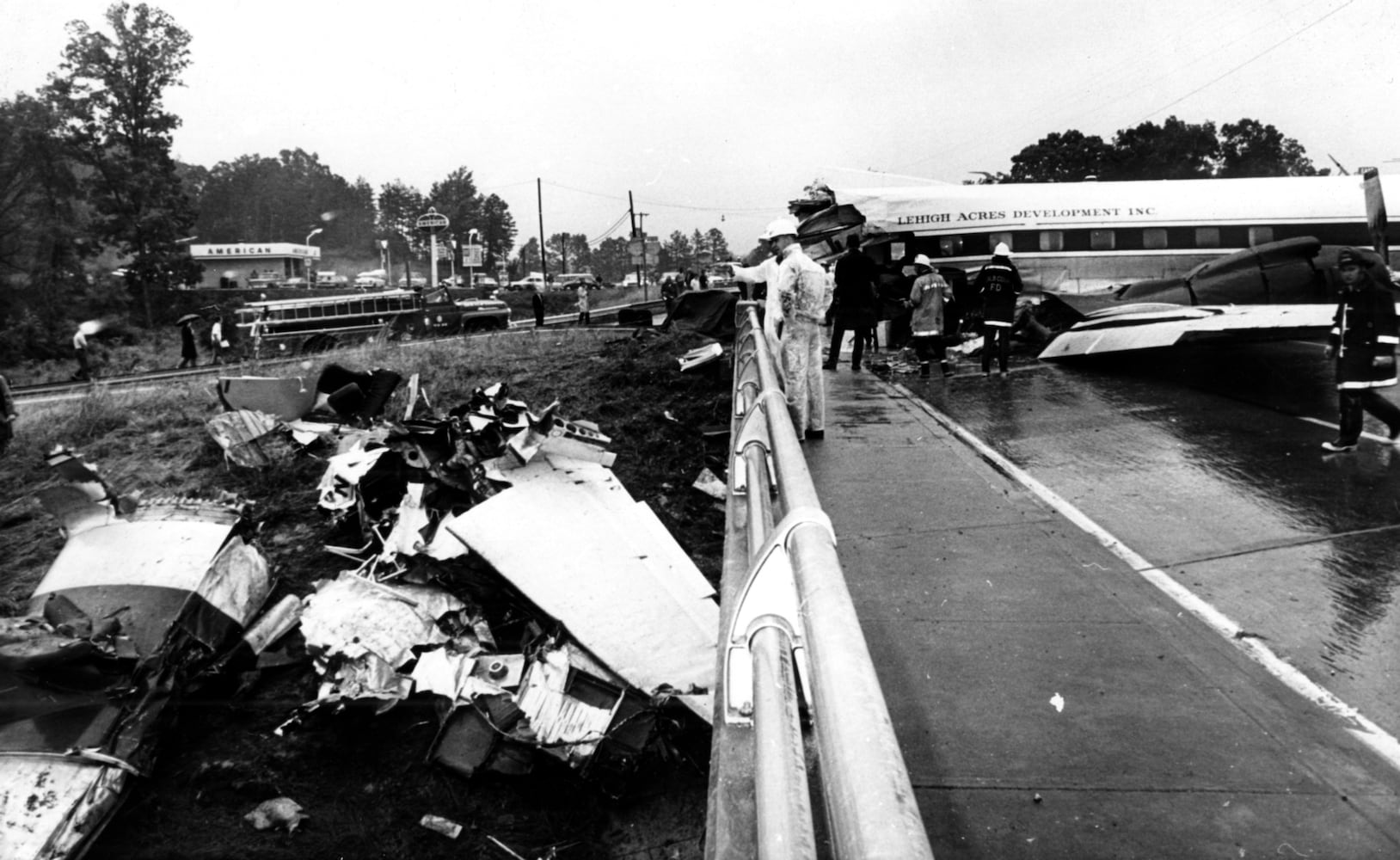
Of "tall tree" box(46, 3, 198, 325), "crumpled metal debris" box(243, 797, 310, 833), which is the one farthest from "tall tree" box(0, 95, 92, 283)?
"crumpled metal debris" box(243, 797, 310, 833)

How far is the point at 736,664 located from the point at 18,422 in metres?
13.5

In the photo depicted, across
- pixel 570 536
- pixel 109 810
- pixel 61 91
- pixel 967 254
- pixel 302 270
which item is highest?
pixel 61 91

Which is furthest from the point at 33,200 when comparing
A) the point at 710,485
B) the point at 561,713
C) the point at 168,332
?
the point at 561,713

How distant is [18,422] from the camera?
38.5 feet

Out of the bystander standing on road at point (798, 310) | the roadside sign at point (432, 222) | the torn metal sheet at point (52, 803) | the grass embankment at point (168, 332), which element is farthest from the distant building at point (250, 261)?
the torn metal sheet at point (52, 803)

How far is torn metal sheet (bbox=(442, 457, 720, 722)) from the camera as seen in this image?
4410 millimetres

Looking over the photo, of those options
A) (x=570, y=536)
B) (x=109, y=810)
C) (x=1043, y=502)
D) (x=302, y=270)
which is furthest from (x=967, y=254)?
(x=302, y=270)

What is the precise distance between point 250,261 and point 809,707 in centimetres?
8084

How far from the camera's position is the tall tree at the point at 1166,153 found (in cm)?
5884

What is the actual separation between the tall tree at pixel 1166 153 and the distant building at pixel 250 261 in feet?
205

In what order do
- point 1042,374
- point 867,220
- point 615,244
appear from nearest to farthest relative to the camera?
1. point 1042,374
2. point 867,220
3. point 615,244

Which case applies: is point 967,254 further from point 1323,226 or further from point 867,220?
point 1323,226

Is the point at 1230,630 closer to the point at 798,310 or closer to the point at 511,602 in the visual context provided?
the point at 511,602

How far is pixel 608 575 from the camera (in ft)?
16.4
